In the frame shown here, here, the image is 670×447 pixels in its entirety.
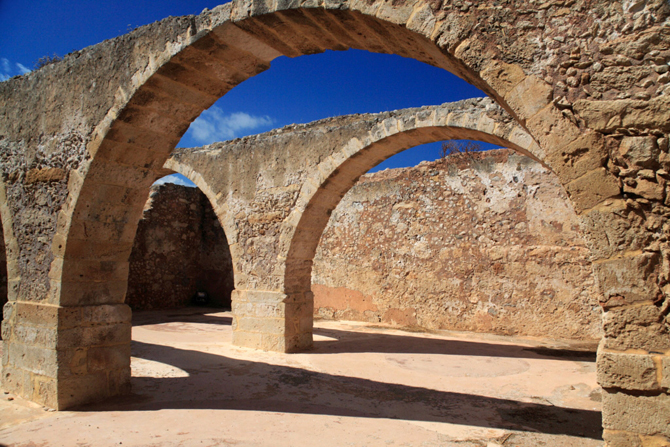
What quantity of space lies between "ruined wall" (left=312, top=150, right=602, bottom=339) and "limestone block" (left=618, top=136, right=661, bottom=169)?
17.8 ft

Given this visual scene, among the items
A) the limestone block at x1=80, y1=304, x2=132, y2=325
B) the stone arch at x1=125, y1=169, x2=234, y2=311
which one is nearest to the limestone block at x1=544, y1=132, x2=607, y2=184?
the limestone block at x1=80, y1=304, x2=132, y2=325

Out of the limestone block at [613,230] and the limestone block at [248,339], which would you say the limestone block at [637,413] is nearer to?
the limestone block at [613,230]

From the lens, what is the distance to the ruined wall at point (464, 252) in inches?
262

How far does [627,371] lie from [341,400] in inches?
103

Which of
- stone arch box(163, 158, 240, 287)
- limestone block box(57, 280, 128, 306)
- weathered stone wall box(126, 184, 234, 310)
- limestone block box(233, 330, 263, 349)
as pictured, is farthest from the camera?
weathered stone wall box(126, 184, 234, 310)

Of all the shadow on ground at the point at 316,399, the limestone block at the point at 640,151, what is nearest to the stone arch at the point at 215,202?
the shadow on ground at the point at 316,399

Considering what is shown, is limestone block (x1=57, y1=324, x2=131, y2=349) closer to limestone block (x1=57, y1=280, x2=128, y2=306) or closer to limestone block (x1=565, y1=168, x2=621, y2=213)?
limestone block (x1=57, y1=280, x2=128, y2=306)

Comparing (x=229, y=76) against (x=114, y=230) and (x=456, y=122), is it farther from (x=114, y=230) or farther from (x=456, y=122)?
(x=456, y=122)

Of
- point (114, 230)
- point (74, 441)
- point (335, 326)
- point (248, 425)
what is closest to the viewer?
point (74, 441)

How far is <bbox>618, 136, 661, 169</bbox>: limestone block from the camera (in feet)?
5.31

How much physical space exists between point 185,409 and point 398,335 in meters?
4.41

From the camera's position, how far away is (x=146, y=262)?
10.5m

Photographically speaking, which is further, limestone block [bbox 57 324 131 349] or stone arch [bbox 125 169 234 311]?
stone arch [bbox 125 169 234 311]

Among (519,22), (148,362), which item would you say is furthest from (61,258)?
(519,22)
